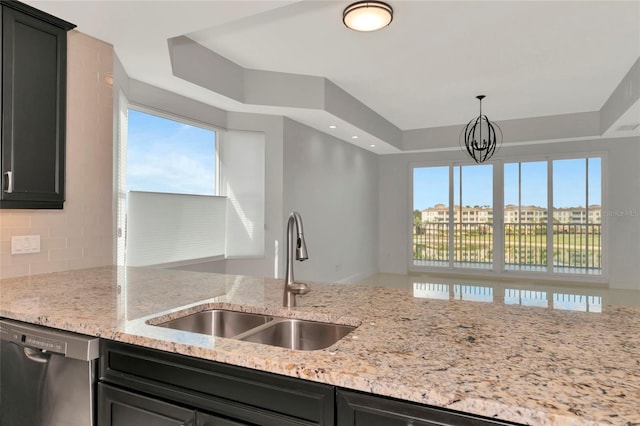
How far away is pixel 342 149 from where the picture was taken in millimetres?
6672

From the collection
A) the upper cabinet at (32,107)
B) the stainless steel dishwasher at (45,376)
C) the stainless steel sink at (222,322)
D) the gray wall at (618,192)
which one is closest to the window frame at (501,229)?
the gray wall at (618,192)

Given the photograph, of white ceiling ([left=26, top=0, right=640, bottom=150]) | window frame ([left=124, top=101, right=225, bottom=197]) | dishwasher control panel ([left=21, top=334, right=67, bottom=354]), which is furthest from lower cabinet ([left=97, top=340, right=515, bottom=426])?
window frame ([left=124, top=101, right=225, bottom=197])

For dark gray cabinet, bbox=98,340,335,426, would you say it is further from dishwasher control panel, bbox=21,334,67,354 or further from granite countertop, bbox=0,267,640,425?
dishwasher control panel, bbox=21,334,67,354

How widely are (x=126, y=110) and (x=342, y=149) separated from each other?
12.4 ft

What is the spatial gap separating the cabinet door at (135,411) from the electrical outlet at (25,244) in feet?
4.28

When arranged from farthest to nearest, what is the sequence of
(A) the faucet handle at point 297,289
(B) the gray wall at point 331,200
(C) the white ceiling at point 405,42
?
(B) the gray wall at point 331,200
(C) the white ceiling at point 405,42
(A) the faucet handle at point 297,289

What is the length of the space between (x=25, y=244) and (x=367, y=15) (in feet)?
8.82

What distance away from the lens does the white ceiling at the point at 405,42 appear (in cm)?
251

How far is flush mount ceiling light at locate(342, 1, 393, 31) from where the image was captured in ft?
9.52

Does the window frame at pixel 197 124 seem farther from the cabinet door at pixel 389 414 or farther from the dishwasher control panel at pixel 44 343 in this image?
the cabinet door at pixel 389 414

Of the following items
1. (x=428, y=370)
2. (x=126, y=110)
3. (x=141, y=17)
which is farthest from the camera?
(x=126, y=110)

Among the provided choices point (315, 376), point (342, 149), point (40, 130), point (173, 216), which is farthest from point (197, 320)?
point (342, 149)

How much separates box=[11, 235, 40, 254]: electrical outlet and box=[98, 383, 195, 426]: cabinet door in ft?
4.28

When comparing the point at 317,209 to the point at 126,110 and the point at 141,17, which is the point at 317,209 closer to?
the point at 126,110
